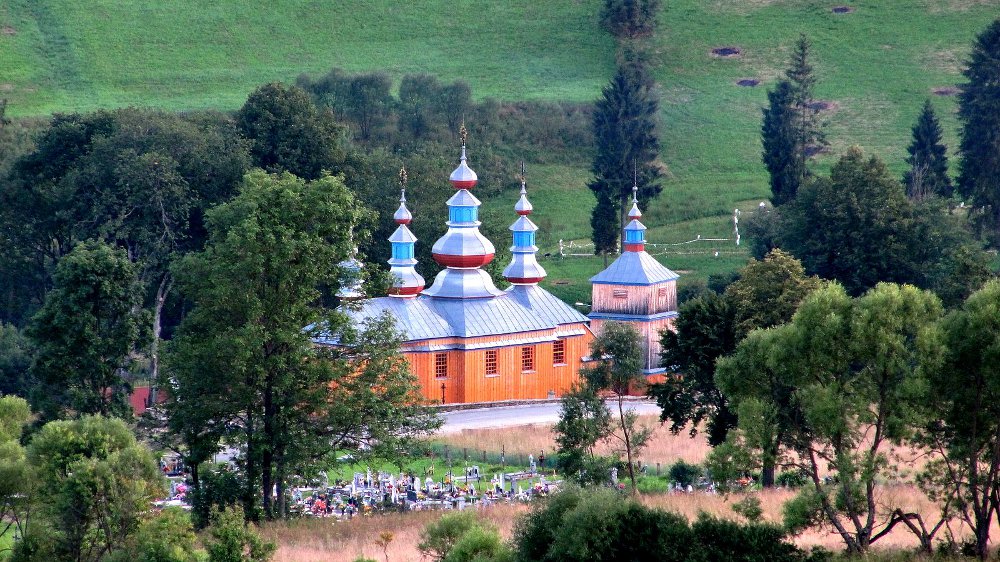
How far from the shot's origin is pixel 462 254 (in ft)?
241

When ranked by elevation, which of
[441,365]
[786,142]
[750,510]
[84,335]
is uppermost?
[786,142]

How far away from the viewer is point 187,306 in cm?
8500

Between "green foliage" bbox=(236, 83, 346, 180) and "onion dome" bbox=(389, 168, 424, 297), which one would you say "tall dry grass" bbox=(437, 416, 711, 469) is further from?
"green foliage" bbox=(236, 83, 346, 180)

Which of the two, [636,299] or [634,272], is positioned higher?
[634,272]

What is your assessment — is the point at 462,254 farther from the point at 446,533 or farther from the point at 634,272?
the point at 446,533

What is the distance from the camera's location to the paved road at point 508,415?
66.1 metres

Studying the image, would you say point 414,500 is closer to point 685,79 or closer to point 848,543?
point 848,543

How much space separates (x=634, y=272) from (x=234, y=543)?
39.2m

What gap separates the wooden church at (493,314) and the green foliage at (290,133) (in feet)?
37.7

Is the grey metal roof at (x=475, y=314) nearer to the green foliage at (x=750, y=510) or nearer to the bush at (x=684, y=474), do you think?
the bush at (x=684, y=474)

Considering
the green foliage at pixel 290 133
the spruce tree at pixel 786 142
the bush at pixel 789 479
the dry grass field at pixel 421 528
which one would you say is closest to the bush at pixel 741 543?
the dry grass field at pixel 421 528

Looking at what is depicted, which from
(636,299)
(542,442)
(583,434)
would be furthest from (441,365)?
(583,434)

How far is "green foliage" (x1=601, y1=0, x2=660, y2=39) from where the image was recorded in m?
131

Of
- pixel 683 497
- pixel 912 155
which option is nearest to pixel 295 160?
pixel 912 155
